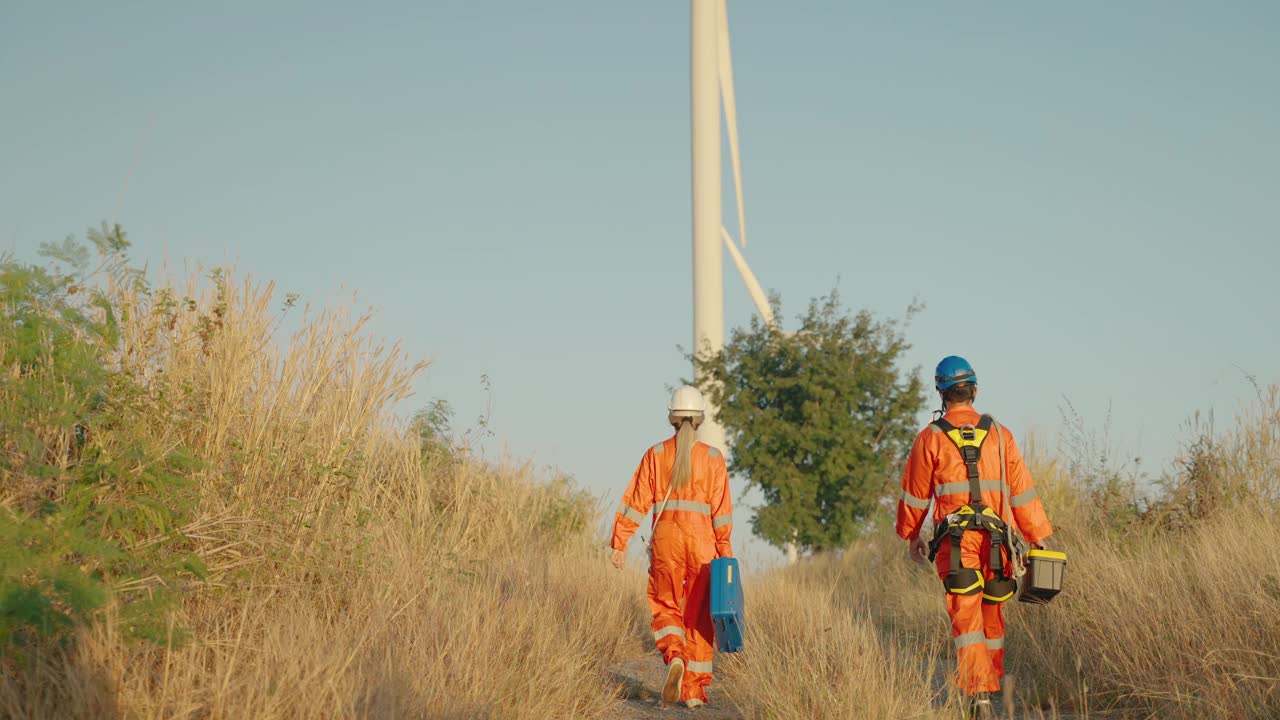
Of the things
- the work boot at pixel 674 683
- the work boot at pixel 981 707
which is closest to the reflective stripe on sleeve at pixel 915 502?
the work boot at pixel 981 707

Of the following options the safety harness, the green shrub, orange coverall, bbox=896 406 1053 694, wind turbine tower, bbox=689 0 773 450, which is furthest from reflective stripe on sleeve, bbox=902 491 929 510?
wind turbine tower, bbox=689 0 773 450

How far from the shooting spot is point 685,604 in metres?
7.85

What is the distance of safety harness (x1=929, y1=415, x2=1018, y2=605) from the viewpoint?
22.4 ft

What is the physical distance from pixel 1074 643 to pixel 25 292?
6.96 m

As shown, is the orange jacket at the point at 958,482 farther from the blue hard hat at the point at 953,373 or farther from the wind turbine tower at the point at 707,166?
the wind turbine tower at the point at 707,166

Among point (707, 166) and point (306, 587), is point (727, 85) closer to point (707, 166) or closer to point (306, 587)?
point (707, 166)

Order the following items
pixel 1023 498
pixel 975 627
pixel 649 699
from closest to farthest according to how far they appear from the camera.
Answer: pixel 975 627
pixel 1023 498
pixel 649 699

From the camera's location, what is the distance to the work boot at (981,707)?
6.50 metres

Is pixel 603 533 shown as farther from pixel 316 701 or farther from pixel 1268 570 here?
pixel 316 701

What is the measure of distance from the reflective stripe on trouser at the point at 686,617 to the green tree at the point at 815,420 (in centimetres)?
1411

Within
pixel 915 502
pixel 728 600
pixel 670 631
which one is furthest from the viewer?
pixel 670 631

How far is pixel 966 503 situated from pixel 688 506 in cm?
196

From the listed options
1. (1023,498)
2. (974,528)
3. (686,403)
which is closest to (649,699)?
(686,403)

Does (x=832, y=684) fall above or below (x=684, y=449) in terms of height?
below
